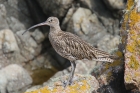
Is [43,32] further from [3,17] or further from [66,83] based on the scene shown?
[66,83]

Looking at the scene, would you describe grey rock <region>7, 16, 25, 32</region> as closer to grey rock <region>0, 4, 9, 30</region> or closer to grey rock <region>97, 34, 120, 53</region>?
grey rock <region>0, 4, 9, 30</region>

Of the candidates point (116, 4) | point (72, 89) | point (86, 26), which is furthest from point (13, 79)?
point (72, 89)

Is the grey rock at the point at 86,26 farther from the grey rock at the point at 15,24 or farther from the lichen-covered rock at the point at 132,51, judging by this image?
the lichen-covered rock at the point at 132,51

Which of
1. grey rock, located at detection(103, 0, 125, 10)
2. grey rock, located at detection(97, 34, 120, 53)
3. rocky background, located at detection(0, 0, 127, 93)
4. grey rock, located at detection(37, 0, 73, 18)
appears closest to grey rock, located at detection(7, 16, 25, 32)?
rocky background, located at detection(0, 0, 127, 93)

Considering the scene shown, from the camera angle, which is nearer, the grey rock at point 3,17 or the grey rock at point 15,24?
the grey rock at point 3,17

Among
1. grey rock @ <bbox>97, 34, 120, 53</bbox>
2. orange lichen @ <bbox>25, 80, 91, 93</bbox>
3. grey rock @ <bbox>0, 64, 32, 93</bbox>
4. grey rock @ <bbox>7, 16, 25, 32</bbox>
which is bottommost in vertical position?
grey rock @ <bbox>0, 64, 32, 93</bbox>

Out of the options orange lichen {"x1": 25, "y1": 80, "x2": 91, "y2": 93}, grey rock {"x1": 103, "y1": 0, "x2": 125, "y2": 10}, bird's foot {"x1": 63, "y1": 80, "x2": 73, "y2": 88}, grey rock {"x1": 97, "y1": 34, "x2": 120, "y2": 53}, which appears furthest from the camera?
grey rock {"x1": 97, "y1": 34, "x2": 120, "y2": 53}

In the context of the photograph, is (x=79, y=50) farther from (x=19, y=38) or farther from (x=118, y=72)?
(x=19, y=38)

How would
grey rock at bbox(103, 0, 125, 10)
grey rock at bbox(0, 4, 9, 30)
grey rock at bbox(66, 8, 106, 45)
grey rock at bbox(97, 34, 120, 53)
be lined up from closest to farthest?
1. grey rock at bbox(103, 0, 125, 10)
2. grey rock at bbox(97, 34, 120, 53)
3. grey rock at bbox(66, 8, 106, 45)
4. grey rock at bbox(0, 4, 9, 30)

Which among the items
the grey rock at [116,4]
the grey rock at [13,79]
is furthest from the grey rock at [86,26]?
the grey rock at [13,79]

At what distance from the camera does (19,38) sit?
19.8m

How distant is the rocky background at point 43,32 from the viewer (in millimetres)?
17438

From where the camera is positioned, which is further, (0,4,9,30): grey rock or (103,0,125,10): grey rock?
(0,4,9,30): grey rock

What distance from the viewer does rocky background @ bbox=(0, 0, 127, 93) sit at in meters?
17.4
